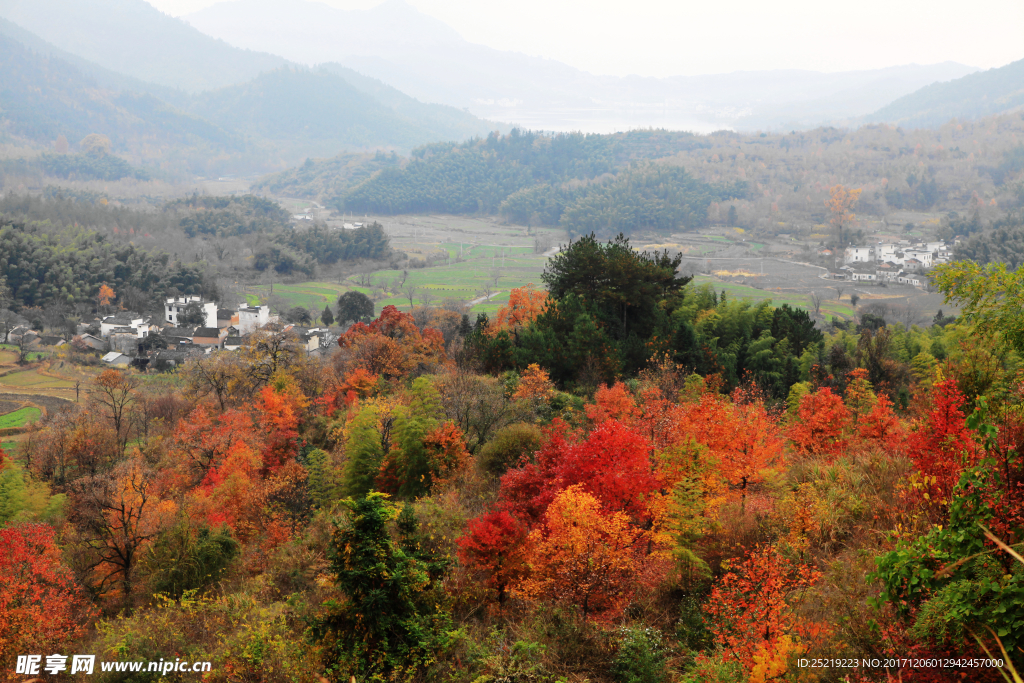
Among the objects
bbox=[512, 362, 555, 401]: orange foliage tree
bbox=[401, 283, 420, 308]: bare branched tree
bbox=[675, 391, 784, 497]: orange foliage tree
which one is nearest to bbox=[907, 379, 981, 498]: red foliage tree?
bbox=[675, 391, 784, 497]: orange foliage tree

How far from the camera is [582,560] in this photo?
40.2 feet

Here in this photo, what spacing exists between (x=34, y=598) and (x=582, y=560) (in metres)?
16.3

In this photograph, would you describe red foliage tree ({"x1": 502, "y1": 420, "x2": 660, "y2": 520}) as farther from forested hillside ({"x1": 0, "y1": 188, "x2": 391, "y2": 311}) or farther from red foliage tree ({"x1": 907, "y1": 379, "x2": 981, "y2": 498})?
forested hillside ({"x1": 0, "y1": 188, "x2": 391, "y2": 311})

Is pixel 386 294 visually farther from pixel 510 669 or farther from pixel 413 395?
pixel 510 669

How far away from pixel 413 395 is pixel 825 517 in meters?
18.1

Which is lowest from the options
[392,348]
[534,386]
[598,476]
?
[392,348]

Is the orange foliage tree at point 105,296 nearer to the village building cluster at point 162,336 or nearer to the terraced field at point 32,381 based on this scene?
the village building cluster at point 162,336

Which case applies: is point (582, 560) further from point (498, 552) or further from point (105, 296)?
point (105, 296)

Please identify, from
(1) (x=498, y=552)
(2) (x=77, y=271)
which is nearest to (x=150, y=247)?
(2) (x=77, y=271)

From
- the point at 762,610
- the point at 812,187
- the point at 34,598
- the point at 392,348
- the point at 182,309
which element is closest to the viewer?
the point at 762,610

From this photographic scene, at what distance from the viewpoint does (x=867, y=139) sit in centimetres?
19788

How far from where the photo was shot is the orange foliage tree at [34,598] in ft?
55.2

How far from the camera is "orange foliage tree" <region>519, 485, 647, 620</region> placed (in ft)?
39.9

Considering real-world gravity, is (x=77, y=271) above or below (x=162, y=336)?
above
